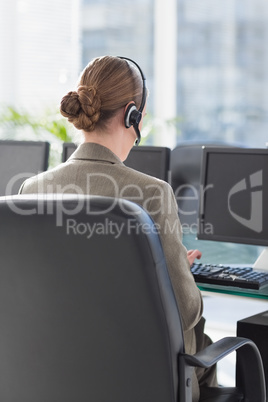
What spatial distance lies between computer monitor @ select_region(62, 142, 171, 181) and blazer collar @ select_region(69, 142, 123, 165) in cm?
105

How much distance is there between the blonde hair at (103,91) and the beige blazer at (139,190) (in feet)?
0.27

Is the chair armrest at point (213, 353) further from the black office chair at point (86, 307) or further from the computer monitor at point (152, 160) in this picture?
the computer monitor at point (152, 160)

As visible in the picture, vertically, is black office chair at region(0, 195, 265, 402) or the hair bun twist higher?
the hair bun twist

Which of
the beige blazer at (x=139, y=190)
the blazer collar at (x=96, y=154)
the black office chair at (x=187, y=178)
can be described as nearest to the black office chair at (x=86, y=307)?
the beige blazer at (x=139, y=190)

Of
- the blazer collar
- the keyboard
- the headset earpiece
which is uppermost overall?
the headset earpiece

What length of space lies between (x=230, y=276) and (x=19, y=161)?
4.48 ft

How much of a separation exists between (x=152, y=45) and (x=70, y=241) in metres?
4.67

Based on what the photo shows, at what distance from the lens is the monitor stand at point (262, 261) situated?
8.29ft

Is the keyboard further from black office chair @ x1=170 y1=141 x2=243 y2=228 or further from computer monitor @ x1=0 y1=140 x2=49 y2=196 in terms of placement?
computer monitor @ x1=0 y1=140 x2=49 y2=196

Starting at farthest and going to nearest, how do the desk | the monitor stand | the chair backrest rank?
the monitor stand, the desk, the chair backrest

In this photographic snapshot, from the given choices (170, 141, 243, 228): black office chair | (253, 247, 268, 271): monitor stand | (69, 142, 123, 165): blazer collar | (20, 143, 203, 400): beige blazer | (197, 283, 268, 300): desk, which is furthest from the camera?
(170, 141, 243, 228): black office chair

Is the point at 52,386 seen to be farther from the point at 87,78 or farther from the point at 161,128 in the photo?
the point at 161,128

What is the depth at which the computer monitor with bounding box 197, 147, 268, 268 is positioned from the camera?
8.45 ft

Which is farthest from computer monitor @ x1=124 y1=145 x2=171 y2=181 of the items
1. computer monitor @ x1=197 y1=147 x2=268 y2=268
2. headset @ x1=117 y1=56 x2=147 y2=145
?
headset @ x1=117 y1=56 x2=147 y2=145
